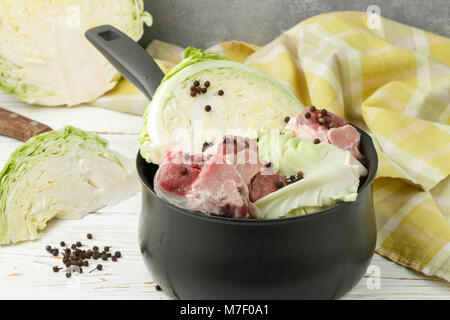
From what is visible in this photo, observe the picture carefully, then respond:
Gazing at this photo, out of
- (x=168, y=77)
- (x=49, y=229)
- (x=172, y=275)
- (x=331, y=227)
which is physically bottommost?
(x=49, y=229)

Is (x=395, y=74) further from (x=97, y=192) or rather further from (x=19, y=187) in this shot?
(x=19, y=187)

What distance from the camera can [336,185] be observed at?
113cm

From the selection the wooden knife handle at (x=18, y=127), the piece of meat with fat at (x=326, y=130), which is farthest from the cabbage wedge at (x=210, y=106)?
the wooden knife handle at (x=18, y=127)

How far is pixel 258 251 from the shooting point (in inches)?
42.4

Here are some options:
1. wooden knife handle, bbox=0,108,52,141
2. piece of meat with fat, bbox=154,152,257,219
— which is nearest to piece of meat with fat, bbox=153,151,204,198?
piece of meat with fat, bbox=154,152,257,219

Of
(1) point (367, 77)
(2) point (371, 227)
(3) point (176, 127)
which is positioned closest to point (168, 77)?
(3) point (176, 127)

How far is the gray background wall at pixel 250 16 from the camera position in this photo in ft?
7.28

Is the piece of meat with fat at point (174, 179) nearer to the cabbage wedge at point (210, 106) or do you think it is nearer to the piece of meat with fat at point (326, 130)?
the cabbage wedge at point (210, 106)

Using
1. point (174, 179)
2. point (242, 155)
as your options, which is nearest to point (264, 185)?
point (242, 155)

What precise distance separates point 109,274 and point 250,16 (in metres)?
1.35

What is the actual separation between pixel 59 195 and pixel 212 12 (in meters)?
1.14

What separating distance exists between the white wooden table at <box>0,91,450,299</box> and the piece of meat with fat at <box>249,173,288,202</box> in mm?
352

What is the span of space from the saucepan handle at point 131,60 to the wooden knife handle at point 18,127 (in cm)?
38

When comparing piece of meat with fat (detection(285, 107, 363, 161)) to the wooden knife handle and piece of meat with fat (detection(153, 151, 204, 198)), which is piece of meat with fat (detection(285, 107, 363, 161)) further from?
the wooden knife handle
